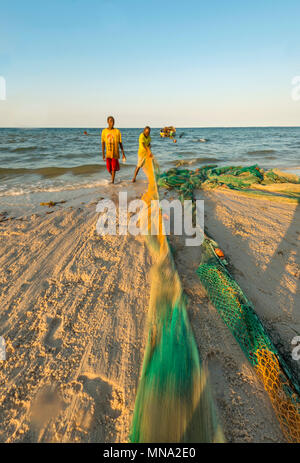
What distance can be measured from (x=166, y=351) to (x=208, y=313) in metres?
0.68

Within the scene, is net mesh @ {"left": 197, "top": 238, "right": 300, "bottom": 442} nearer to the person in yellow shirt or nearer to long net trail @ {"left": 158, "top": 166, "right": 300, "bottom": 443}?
long net trail @ {"left": 158, "top": 166, "right": 300, "bottom": 443}

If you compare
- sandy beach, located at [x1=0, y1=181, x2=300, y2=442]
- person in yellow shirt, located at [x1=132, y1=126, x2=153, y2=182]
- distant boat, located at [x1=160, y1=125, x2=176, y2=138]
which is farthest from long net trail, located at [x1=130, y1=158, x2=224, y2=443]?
distant boat, located at [x1=160, y1=125, x2=176, y2=138]

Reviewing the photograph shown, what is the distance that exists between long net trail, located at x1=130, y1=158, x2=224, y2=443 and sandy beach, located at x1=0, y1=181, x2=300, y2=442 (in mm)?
129

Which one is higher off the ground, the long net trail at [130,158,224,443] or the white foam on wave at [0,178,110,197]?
the white foam on wave at [0,178,110,197]

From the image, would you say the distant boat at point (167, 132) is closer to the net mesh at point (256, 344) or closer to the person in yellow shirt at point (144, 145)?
the person in yellow shirt at point (144, 145)

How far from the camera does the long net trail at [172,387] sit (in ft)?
4.12

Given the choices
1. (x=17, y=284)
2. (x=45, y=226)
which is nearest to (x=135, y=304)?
(x=17, y=284)

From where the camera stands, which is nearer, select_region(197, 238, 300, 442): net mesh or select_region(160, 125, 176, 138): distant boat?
A: select_region(197, 238, 300, 442): net mesh

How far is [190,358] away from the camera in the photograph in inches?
62.1

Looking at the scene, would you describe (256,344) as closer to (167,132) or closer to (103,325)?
(103,325)

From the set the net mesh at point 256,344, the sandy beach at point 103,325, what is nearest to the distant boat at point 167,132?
the sandy beach at point 103,325

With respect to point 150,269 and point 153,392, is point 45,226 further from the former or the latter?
point 153,392

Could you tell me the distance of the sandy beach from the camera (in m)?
1.41
